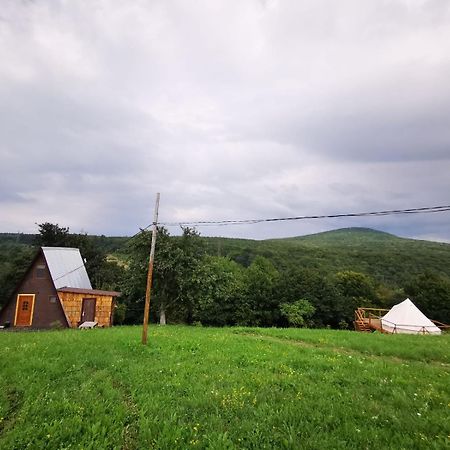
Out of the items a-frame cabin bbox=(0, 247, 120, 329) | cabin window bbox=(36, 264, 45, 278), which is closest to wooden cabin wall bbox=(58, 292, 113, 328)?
a-frame cabin bbox=(0, 247, 120, 329)

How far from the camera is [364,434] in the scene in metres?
6.86

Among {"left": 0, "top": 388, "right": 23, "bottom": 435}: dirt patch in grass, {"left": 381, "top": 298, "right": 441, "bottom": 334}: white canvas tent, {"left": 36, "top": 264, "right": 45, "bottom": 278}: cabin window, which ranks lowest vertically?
{"left": 381, "top": 298, "right": 441, "bottom": 334}: white canvas tent

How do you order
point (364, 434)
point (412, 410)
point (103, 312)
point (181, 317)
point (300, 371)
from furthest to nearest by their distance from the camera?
point (181, 317) → point (103, 312) → point (300, 371) → point (412, 410) → point (364, 434)

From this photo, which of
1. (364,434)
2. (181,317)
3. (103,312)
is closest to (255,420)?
(364,434)

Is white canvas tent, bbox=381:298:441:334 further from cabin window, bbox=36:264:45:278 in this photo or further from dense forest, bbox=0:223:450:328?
cabin window, bbox=36:264:45:278

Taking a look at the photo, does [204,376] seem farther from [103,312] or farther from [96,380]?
[103,312]

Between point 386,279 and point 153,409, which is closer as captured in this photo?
point 153,409

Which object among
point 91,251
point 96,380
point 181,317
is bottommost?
point 181,317

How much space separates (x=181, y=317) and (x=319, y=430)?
129ft

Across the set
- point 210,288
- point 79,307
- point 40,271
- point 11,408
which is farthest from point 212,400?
point 40,271

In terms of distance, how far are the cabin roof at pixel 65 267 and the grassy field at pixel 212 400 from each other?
22.2 metres

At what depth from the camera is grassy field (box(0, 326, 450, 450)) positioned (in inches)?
268

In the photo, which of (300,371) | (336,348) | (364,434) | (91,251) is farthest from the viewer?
(91,251)

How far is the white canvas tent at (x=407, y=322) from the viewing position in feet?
117
